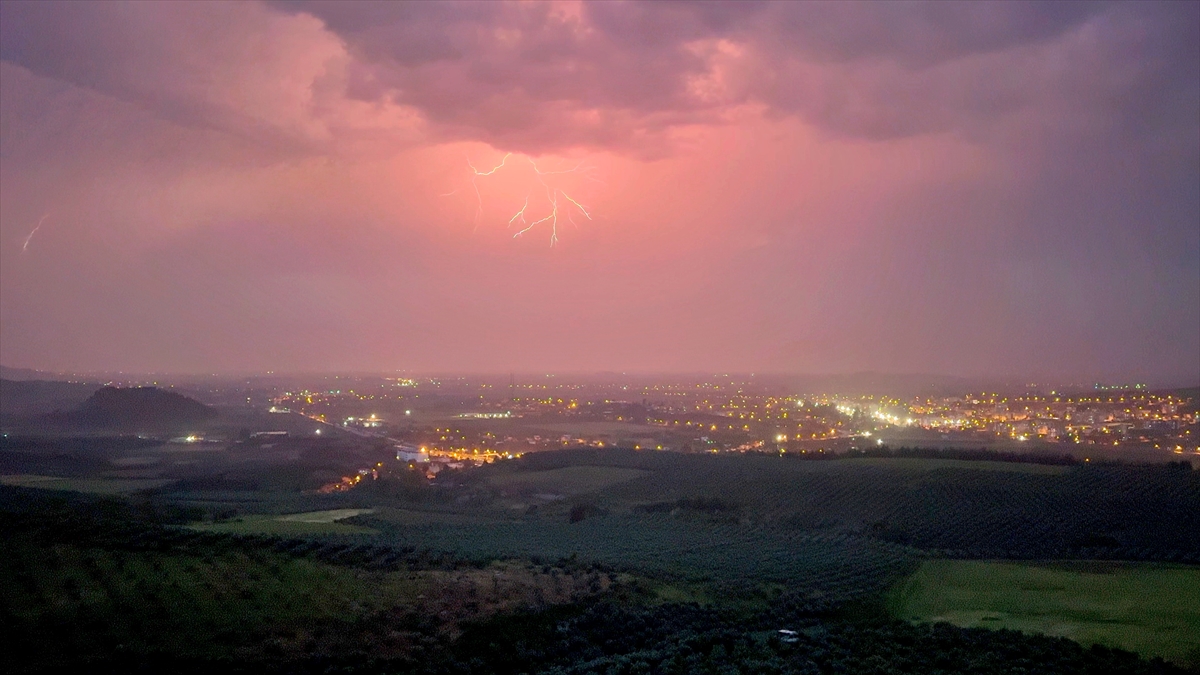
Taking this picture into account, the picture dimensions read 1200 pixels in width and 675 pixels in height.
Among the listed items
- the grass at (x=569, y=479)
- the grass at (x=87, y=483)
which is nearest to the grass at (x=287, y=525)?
the grass at (x=87, y=483)

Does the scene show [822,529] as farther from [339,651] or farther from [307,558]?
[339,651]

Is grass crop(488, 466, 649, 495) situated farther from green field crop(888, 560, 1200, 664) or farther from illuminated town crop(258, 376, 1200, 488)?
green field crop(888, 560, 1200, 664)

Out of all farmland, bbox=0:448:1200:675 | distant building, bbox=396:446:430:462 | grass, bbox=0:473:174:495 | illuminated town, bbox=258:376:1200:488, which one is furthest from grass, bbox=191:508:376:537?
distant building, bbox=396:446:430:462

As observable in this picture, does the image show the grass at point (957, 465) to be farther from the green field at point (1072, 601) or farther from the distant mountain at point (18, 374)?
the distant mountain at point (18, 374)

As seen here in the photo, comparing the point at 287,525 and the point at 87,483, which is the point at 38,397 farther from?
the point at 287,525

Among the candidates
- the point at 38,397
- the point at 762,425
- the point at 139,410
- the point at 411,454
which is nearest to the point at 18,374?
the point at 38,397

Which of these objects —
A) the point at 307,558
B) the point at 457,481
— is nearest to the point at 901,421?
the point at 457,481
